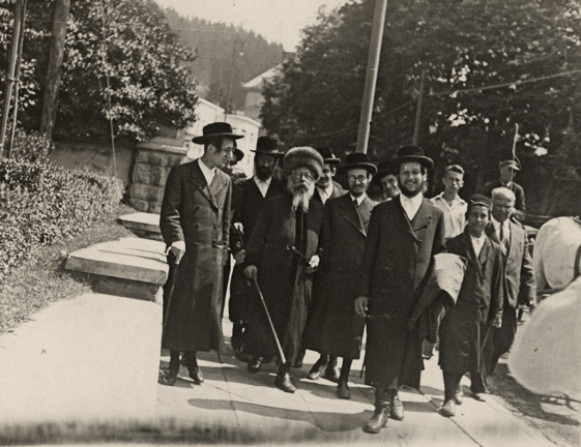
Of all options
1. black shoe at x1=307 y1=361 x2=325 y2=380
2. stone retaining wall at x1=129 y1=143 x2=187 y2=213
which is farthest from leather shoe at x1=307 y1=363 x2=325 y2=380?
stone retaining wall at x1=129 y1=143 x2=187 y2=213

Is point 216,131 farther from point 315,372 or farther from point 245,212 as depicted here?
point 315,372

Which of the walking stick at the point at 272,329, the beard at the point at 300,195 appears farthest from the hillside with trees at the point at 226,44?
the walking stick at the point at 272,329

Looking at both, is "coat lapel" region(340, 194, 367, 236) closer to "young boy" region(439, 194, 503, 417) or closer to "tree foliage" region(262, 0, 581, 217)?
"young boy" region(439, 194, 503, 417)

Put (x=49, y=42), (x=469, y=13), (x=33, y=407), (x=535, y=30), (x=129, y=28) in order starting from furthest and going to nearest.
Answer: (x=469, y=13), (x=535, y=30), (x=129, y=28), (x=49, y=42), (x=33, y=407)

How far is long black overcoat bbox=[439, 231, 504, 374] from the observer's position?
5.97 m

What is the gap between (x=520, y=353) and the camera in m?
6.65

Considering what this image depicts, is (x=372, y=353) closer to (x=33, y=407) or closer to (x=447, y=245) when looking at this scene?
(x=447, y=245)

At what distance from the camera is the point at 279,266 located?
597 centimetres

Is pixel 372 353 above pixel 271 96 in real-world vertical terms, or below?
below

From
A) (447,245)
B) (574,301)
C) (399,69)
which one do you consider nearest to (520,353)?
(574,301)

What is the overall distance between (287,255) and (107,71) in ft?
26.9

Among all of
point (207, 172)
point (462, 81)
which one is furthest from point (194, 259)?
point (462, 81)

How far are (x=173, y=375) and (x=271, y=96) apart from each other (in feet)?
124

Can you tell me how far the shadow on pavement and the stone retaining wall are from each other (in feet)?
26.6
